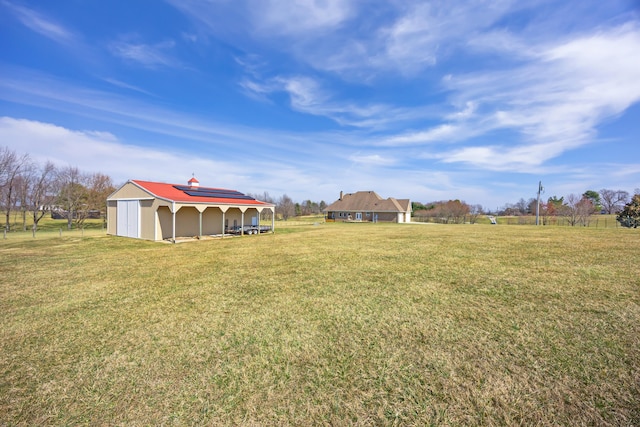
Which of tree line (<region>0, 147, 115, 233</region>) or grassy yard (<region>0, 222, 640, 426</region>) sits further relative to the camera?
tree line (<region>0, 147, 115, 233</region>)

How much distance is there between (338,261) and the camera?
1072 cm

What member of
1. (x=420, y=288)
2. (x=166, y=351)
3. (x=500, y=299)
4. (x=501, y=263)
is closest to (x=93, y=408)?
(x=166, y=351)

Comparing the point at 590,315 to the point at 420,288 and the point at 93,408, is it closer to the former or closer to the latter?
the point at 420,288

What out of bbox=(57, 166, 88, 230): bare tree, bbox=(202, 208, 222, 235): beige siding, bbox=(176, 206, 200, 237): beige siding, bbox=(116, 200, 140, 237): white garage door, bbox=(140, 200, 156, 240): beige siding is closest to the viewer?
bbox=(140, 200, 156, 240): beige siding

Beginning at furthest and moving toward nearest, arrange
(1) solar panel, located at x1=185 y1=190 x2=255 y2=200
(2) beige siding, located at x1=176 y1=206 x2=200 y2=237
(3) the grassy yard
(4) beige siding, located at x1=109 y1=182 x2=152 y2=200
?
(1) solar panel, located at x1=185 y1=190 x2=255 y2=200 → (2) beige siding, located at x1=176 y1=206 x2=200 y2=237 → (4) beige siding, located at x1=109 y1=182 x2=152 y2=200 → (3) the grassy yard

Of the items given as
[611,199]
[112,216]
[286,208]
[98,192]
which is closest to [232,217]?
[112,216]

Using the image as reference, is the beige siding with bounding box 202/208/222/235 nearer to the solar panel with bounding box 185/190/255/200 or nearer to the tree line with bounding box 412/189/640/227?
the solar panel with bounding box 185/190/255/200

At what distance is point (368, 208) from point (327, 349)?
46036 mm

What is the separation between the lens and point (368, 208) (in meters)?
49.3

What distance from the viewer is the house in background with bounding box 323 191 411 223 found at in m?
47.7

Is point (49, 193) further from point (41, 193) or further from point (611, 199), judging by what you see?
point (611, 199)

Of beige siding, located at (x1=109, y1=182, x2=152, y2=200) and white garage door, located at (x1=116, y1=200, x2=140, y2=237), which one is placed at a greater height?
beige siding, located at (x1=109, y1=182, x2=152, y2=200)

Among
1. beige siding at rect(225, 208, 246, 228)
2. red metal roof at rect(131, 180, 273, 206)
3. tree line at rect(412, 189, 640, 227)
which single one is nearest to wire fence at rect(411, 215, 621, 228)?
tree line at rect(412, 189, 640, 227)

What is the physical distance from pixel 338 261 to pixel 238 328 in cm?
619
